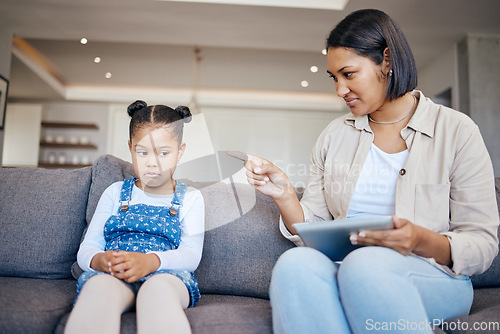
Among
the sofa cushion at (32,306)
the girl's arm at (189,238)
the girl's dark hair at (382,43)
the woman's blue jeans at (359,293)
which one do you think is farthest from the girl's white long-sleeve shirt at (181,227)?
the girl's dark hair at (382,43)

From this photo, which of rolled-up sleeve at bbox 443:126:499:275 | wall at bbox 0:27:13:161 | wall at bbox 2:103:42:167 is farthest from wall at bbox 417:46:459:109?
wall at bbox 2:103:42:167

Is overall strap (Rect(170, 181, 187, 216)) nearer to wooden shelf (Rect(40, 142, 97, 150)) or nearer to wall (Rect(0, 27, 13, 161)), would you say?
wall (Rect(0, 27, 13, 161))

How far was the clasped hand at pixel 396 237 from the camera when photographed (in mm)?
809

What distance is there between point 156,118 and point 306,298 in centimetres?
77

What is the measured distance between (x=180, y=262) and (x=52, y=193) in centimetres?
56

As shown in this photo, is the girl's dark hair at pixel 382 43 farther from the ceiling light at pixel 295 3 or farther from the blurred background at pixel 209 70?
the ceiling light at pixel 295 3

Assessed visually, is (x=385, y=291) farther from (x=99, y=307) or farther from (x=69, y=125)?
(x=69, y=125)

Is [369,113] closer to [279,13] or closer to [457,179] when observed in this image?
[457,179]

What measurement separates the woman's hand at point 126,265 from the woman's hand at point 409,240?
1.66 feet

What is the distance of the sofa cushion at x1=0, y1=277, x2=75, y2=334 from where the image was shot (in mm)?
901

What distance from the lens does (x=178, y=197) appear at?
49.9 inches

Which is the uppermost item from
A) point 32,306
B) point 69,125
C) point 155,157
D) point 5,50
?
point 5,50

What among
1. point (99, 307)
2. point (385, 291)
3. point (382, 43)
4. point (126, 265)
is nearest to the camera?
point (385, 291)

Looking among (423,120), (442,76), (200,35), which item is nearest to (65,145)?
(200,35)
